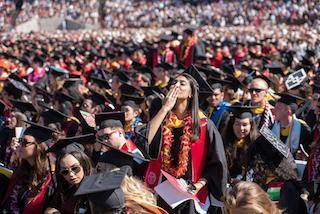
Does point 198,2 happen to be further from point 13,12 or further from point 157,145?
point 157,145

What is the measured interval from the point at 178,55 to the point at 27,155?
373 inches

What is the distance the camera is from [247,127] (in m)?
5.55

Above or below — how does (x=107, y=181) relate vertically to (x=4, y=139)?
above

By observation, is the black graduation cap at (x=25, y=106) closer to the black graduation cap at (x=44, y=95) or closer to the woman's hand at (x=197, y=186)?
the black graduation cap at (x=44, y=95)

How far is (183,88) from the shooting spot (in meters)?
4.48

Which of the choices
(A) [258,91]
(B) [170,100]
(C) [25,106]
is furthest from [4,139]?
(A) [258,91]

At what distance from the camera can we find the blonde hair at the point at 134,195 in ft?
9.59

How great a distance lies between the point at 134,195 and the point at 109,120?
233cm

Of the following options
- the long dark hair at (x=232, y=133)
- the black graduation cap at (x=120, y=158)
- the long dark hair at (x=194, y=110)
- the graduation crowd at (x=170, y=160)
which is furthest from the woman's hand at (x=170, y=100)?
the long dark hair at (x=232, y=133)

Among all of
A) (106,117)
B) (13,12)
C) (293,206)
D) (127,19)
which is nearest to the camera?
(293,206)

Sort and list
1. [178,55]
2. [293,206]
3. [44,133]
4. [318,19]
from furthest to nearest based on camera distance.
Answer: [318,19], [178,55], [44,133], [293,206]

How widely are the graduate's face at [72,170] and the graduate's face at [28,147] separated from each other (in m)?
0.79

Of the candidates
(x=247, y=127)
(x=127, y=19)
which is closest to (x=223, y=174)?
(x=247, y=127)

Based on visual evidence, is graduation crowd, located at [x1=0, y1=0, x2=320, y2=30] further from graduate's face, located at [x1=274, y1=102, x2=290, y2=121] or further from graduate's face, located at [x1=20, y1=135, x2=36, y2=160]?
graduate's face, located at [x1=20, y1=135, x2=36, y2=160]
